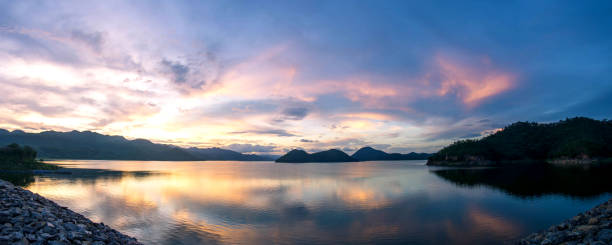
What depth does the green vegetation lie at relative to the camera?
320ft

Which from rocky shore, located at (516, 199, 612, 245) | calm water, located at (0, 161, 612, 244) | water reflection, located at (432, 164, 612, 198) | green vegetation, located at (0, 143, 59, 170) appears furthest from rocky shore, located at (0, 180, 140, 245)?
green vegetation, located at (0, 143, 59, 170)

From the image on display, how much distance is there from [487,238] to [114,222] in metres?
39.4

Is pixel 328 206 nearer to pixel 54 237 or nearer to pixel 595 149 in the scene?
pixel 54 237

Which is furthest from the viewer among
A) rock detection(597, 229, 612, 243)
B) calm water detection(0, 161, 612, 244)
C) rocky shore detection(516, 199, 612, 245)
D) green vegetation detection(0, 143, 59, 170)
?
green vegetation detection(0, 143, 59, 170)

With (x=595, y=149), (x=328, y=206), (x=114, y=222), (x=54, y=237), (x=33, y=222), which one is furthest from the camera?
(x=595, y=149)

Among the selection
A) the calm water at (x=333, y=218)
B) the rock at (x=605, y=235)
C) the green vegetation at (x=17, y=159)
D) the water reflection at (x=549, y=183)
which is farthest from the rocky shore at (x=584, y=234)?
the green vegetation at (x=17, y=159)

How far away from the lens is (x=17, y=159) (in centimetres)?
10600

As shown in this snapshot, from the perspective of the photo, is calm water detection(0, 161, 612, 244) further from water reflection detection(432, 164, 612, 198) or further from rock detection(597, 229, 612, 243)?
rock detection(597, 229, 612, 243)

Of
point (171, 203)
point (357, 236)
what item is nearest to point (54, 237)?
point (357, 236)

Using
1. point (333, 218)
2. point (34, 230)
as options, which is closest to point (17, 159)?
point (34, 230)

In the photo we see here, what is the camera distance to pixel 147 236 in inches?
996

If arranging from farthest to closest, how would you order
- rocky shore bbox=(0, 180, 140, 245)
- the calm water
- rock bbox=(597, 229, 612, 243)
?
the calm water, rock bbox=(597, 229, 612, 243), rocky shore bbox=(0, 180, 140, 245)

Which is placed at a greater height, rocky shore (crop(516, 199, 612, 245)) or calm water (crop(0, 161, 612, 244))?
rocky shore (crop(516, 199, 612, 245))

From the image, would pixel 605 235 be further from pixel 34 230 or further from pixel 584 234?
pixel 34 230
